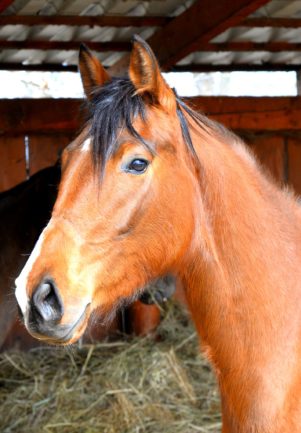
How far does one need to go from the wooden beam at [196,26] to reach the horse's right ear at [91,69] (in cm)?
146

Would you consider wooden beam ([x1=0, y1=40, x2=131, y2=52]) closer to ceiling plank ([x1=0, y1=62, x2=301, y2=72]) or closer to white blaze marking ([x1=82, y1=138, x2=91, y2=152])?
ceiling plank ([x1=0, y1=62, x2=301, y2=72])

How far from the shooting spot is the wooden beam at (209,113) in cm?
577

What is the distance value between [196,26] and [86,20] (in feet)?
3.31

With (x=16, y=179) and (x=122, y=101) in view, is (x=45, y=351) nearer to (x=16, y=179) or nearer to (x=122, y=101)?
(x=16, y=179)

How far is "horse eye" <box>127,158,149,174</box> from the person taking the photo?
256 centimetres

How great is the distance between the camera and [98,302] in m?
2.54

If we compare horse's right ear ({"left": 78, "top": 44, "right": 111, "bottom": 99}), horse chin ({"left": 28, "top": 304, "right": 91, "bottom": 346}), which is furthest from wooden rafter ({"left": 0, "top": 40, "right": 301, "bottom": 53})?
horse chin ({"left": 28, "top": 304, "right": 91, "bottom": 346})

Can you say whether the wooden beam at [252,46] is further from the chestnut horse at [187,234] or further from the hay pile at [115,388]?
the chestnut horse at [187,234]

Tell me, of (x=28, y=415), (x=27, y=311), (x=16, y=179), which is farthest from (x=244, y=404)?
(x=16, y=179)

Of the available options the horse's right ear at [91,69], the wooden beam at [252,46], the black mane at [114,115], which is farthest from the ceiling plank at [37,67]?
the black mane at [114,115]

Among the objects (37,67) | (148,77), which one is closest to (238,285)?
(148,77)

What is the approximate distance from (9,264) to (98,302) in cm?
250

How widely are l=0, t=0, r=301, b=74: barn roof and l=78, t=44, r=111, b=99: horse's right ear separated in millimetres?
1459

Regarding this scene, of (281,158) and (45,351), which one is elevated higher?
(281,158)
